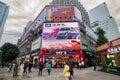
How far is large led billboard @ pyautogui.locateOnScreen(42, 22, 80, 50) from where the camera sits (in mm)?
31609

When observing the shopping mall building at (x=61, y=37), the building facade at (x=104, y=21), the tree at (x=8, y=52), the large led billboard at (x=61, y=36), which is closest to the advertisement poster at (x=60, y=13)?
the shopping mall building at (x=61, y=37)

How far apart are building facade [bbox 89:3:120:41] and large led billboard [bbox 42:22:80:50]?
100390mm

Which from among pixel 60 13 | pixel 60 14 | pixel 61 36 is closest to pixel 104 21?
pixel 60 13

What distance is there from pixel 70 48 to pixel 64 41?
7.28 feet

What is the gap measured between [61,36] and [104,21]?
400 ft

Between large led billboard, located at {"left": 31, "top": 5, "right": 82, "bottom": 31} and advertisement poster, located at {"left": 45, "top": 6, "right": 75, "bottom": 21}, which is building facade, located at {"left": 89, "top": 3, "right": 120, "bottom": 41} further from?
advertisement poster, located at {"left": 45, "top": 6, "right": 75, "bottom": 21}

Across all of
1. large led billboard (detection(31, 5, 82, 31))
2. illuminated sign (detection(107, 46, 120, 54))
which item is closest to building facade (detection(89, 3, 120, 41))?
large led billboard (detection(31, 5, 82, 31))

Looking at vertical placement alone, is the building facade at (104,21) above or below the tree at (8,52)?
above

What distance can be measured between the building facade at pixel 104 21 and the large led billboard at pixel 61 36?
10039cm

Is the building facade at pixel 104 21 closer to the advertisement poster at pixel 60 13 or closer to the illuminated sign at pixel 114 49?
the advertisement poster at pixel 60 13

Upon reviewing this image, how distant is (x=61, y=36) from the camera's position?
3231cm

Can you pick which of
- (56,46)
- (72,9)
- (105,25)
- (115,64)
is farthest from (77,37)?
(105,25)

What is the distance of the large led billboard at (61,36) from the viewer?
31.6 metres

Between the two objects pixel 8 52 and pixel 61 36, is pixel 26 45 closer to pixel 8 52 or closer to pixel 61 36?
pixel 8 52
